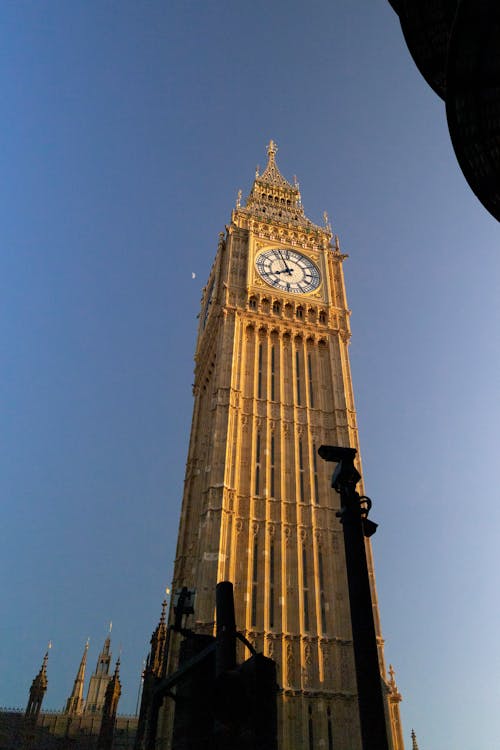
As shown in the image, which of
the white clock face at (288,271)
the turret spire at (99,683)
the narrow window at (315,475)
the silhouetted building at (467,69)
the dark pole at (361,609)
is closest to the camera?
the dark pole at (361,609)

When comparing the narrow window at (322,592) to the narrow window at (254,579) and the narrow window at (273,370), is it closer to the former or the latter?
the narrow window at (254,579)

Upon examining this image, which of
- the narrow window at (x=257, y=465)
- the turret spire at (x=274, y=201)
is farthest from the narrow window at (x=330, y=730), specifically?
the turret spire at (x=274, y=201)

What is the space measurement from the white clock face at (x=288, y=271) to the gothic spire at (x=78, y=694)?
4622cm

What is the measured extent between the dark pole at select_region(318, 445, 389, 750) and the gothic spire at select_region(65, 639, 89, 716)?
6000 centimetres

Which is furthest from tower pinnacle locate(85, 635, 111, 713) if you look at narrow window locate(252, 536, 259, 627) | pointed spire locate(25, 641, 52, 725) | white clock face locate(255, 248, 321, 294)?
Result: white clock face locate(255, 248, 321, 294)

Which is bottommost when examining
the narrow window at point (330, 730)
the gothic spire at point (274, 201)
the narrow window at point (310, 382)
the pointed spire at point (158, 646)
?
the narrow window at point (330, 730)

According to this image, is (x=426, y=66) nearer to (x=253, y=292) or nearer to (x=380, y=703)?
(x=380, y=703)

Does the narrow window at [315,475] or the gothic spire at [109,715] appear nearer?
the gothic spire at [109,715]

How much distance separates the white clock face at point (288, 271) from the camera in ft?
145

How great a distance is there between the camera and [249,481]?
33.0 meters

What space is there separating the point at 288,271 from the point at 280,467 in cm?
1832

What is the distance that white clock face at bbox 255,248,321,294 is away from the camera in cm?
4425

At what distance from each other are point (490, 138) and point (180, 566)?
3092 centimetres

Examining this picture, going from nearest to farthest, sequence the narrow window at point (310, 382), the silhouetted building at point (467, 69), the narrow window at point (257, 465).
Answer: the silhouetted building at point (467, 69)
the narrow window at point (257, 465)
the narrow window at point (310, 382)
